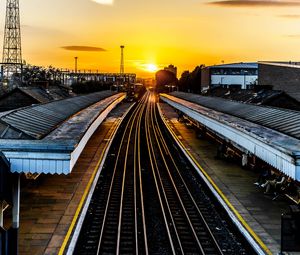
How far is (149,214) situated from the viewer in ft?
49.0

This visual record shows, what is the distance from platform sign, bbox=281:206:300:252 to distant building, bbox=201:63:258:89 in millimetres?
73544

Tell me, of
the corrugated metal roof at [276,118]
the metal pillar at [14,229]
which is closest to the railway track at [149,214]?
the metal pillar at [14,229]

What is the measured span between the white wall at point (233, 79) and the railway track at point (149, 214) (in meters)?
60.9

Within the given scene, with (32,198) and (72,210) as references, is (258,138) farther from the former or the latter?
(32,198)

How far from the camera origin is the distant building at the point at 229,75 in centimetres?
8425

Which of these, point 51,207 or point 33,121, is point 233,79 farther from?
point 33,121

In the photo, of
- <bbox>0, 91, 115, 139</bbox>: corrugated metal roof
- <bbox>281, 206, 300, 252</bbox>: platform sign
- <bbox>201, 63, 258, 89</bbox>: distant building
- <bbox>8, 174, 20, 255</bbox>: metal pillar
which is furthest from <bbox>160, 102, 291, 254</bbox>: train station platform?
<bbox>201, 63, 258, 89</bbox>: distant building

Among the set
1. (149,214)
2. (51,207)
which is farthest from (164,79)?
(51,207)

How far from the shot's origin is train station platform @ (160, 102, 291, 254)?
1215 cm

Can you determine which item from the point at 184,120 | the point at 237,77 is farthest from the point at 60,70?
the point at 184,120

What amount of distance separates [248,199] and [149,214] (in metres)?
3.64

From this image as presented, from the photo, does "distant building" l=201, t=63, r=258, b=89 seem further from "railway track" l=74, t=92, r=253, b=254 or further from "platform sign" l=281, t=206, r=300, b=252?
"platform sign" l=281, t=206, r=300, b=252

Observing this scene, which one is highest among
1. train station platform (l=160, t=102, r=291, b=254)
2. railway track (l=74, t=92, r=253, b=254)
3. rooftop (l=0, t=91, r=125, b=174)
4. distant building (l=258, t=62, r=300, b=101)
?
distant building (l=258, t=62, r=300, b=101)

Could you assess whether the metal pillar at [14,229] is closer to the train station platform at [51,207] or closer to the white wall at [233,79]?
the train station platform at [51,207]
